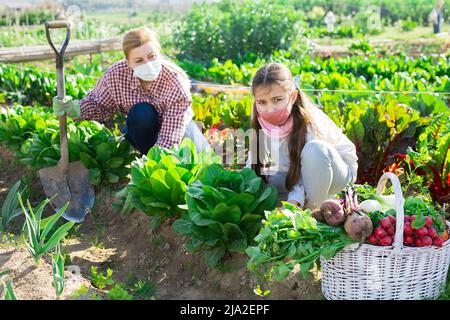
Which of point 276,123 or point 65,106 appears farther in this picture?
point 65,106

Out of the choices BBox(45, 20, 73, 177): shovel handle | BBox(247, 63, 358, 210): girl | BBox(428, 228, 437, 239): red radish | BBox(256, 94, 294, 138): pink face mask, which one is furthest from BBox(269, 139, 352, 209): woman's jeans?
BBox(45, 20, 73, 177): shovel handle

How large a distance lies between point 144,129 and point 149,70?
41 centimetres

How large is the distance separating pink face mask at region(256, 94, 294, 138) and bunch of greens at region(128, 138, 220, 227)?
39cm

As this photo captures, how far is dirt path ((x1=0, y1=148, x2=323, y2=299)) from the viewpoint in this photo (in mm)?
3159

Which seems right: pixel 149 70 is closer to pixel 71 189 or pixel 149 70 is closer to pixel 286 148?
pixel 71 189

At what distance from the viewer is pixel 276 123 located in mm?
3557

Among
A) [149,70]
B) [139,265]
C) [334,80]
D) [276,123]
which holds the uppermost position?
[149,70]

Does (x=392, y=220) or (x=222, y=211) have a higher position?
(x=392, y=220)

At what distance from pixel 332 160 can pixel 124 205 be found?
135 cm

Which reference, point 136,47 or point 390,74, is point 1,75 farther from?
point 390,74

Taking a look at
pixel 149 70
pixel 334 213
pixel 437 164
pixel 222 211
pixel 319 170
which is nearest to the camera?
pixel 334 213

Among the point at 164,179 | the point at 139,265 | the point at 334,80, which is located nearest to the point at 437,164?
the point at 164,179

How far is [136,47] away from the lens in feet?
13.5

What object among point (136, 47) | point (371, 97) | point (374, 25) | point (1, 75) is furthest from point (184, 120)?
point (374, 25)
